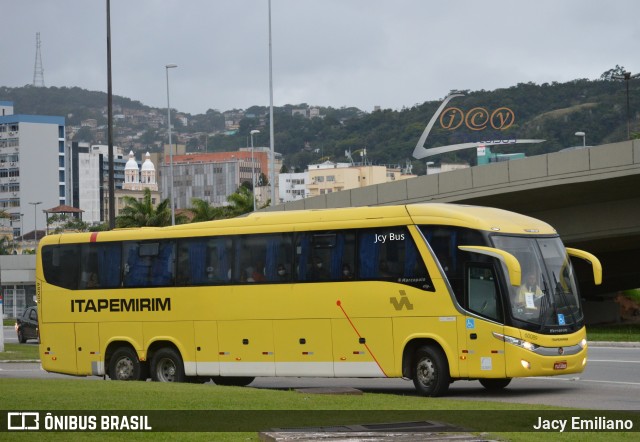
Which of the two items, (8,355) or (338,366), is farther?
(8,355)

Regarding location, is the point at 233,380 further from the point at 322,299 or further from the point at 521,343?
the point at 521,343

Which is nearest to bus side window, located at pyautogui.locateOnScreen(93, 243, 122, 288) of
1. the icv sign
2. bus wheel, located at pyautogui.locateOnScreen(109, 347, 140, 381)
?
bus wheel, located at pyautogui.locateOnScreen(109, 347, 140, 381)

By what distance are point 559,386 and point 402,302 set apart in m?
3.55

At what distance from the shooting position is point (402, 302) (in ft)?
67.1

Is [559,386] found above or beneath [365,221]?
beneath

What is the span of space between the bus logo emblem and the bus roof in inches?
48.3

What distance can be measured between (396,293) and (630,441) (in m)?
8.31

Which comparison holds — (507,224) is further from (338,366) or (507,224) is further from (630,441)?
(630,441)

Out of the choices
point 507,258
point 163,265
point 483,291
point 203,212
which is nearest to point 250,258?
point 163,265

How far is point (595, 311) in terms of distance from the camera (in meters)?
64.8

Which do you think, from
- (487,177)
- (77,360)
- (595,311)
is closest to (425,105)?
(595,311)

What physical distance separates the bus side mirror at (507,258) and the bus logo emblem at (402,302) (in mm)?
1278

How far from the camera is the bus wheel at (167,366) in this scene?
23.1 m

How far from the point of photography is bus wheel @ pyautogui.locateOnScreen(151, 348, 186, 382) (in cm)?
2309
